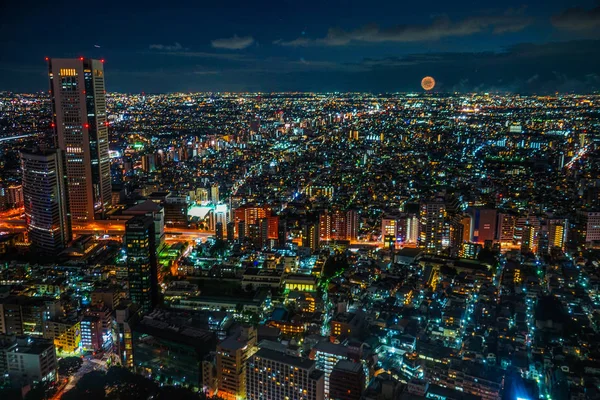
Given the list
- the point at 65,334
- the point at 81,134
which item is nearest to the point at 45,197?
the point at 81,134

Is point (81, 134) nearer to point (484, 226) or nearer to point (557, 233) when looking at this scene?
point (484, 226)

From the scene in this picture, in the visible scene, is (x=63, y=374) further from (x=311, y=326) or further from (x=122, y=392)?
(x=311, y=326)

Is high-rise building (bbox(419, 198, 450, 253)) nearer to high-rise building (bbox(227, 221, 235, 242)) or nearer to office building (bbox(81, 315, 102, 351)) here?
high-rise building (bbox(227, 221, 235, 242))

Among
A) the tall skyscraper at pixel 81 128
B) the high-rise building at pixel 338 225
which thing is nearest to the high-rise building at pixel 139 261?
the high-rise building at pixel 338 225

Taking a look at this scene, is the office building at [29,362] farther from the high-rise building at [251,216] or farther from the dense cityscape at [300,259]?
the high-rise building at [251,216]

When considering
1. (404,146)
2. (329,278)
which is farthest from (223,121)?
(329,278)

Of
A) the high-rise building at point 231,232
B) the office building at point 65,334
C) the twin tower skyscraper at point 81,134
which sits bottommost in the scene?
the office building at point 65,334
